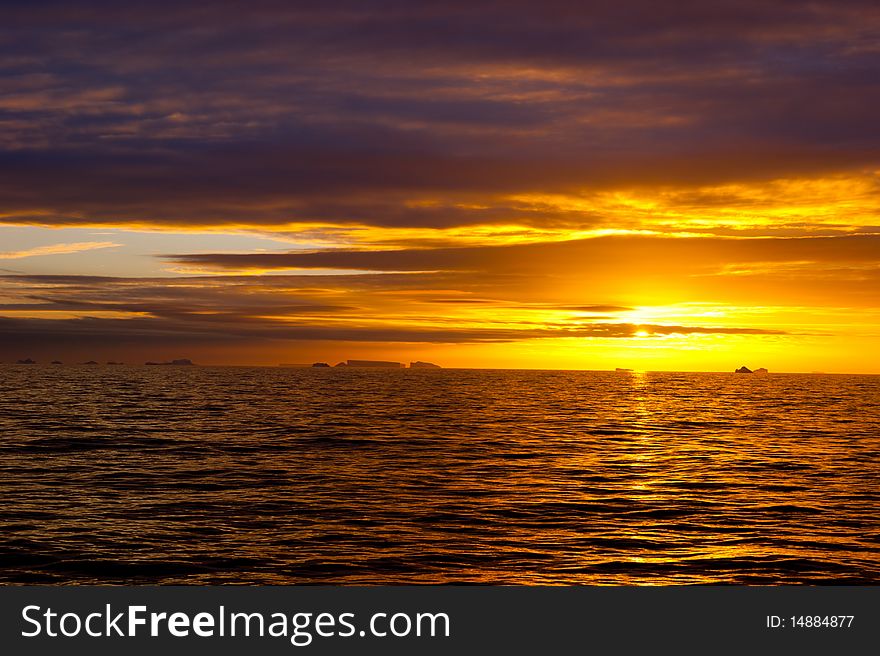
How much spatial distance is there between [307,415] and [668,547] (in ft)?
195

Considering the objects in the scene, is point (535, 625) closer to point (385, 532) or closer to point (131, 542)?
point (385, 532)

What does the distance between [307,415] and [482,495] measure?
50086mm

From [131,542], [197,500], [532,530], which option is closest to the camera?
[131,542]

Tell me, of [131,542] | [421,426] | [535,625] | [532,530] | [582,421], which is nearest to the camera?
[535,625]

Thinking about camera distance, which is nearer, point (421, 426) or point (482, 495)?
point (482, 495)

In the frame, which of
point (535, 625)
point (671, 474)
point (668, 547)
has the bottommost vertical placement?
point (535, 625)

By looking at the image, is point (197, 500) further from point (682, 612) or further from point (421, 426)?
point (421, 426)

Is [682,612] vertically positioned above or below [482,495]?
below

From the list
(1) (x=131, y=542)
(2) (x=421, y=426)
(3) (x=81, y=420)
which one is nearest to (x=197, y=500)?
(1) (x=131, y=542)

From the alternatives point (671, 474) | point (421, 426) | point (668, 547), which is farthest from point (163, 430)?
point (668, 547)

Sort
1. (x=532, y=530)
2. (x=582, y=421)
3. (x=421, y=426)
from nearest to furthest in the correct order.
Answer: (x=532, y=530) → (x=421, y=426) → (x=582, y=421)

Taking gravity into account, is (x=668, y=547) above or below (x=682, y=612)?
above

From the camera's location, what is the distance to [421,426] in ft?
223

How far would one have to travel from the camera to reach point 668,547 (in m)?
24.6
